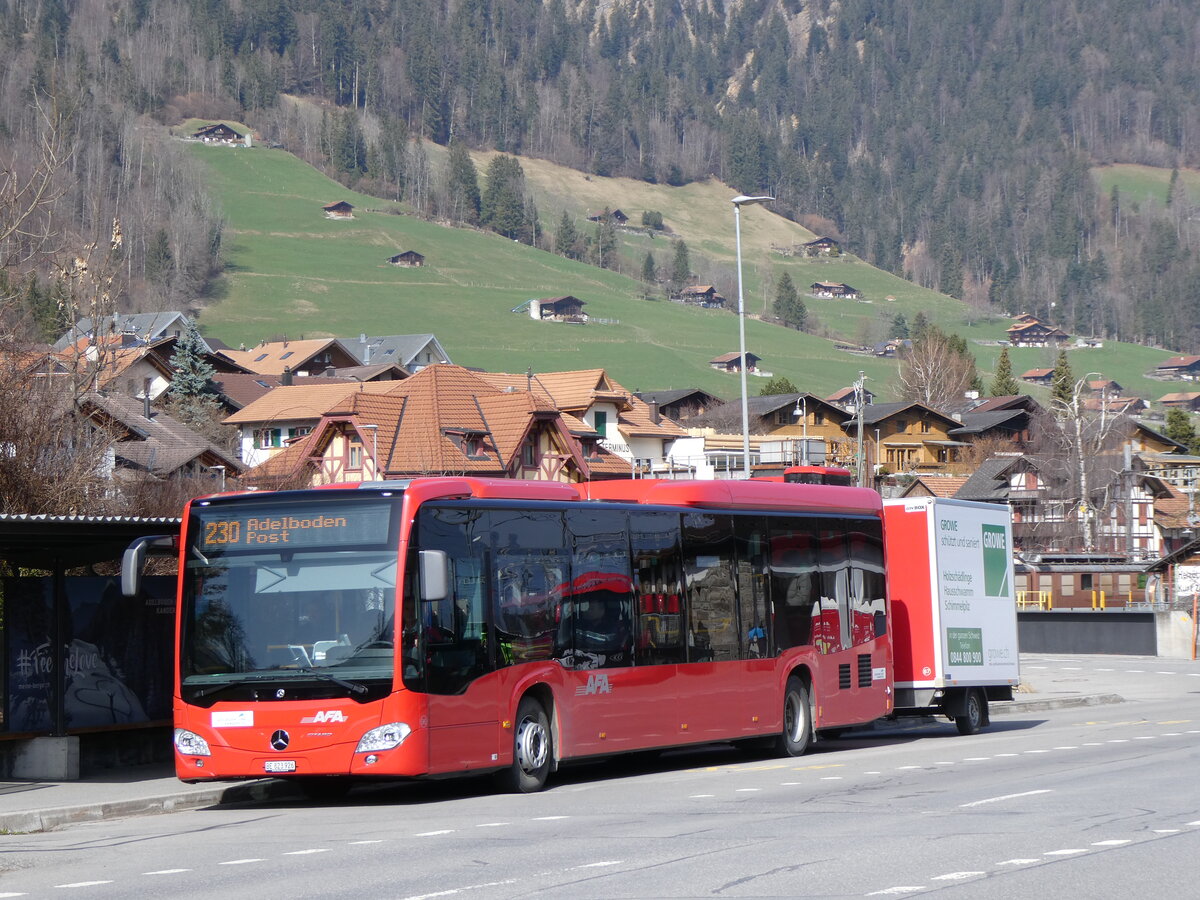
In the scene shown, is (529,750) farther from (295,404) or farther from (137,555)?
(295,404)

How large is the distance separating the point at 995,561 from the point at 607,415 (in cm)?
6968

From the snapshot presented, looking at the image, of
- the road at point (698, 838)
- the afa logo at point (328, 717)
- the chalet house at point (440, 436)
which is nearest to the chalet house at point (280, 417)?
the chalet house at point (440, 436)

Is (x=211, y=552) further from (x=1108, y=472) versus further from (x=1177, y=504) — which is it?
(x=1177, y=504)

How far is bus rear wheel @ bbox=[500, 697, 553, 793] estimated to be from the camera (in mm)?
15969

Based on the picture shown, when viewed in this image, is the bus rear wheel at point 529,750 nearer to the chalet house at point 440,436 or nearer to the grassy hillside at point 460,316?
the chalet house at point 440,436

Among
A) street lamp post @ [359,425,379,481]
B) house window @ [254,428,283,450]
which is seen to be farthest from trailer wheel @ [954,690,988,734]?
house window @ [254,428,283,450]

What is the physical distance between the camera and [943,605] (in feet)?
75.6

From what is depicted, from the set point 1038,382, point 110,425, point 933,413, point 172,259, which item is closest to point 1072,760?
point 110,425

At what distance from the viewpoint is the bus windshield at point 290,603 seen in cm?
1467

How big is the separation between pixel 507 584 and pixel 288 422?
7668cm

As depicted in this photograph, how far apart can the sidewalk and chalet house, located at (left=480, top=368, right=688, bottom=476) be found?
2508 inches

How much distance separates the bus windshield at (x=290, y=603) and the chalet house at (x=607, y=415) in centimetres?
6570

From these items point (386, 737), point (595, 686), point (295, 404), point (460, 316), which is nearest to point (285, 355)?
point (460, 316)

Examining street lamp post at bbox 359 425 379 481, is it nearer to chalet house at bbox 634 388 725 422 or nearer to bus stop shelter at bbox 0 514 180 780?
bus stop shelter at bbox 0 514 180 780
